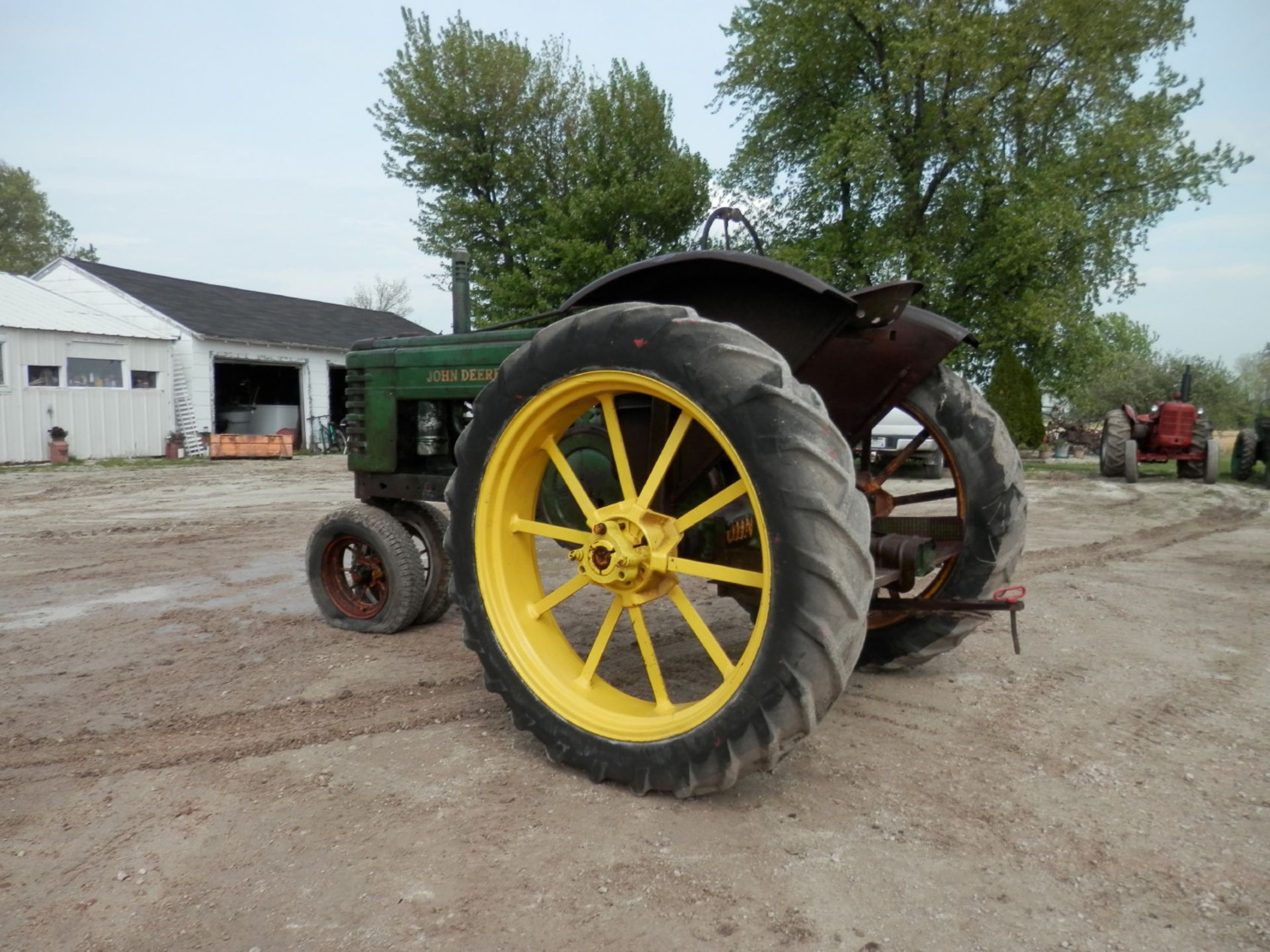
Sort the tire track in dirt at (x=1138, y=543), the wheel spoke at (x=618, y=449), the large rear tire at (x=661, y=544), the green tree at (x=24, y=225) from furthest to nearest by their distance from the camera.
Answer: the green tree at (x=24, y=225)
the tire track in dirt at (x=1138, y=543)
the wheel spoke at (x=618, y=449)
the large rear tire at (x=661, y=544)

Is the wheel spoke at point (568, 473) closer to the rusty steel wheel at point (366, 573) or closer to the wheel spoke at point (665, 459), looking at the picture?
the wheel spoke at point (665, 459)

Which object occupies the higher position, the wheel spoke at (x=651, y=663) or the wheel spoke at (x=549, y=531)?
the wheel spoke at (x=549, y=531)

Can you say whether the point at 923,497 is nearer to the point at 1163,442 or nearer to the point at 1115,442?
the point at 1115,442

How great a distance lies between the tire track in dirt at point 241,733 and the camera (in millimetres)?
2713

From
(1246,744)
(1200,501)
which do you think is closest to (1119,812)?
(1246,744)

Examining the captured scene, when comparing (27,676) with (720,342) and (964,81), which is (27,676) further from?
(964,81)

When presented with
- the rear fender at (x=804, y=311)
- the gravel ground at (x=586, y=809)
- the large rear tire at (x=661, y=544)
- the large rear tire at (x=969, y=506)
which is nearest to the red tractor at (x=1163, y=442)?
the gravel ground at (x=586, y=809)

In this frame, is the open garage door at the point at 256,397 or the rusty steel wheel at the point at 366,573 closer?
the rusty steel wheel at the point at 366,573

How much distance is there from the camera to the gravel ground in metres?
1.88

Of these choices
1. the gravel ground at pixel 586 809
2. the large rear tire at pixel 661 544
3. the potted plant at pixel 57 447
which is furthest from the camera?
the potted plant at pixel 57 447

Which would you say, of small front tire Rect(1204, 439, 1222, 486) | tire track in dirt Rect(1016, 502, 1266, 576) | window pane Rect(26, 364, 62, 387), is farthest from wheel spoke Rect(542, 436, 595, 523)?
window pane Rect(26, 364, 62, 387)

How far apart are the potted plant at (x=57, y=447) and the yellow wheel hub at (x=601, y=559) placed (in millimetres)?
17973

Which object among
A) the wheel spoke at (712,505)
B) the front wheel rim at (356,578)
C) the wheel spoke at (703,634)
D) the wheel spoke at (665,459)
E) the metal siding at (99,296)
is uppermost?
the metal siding at (99,296)

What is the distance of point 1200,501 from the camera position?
10680 millimetres
